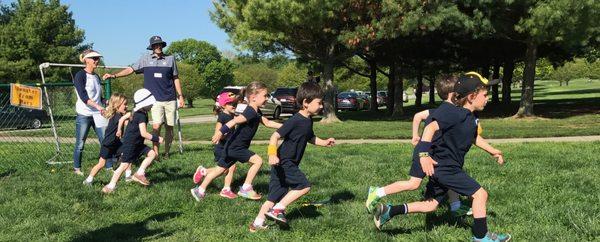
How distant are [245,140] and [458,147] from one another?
256 centimetres

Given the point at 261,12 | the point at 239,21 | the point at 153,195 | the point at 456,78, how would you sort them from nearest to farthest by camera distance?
the point at 456,78 < the point at 153,195 < the point at 261,12 < the point at 239,21

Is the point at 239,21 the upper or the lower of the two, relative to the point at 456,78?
upper

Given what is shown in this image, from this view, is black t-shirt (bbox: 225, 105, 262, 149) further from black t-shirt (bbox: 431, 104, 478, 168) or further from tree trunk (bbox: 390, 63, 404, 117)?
tree trunk (bbox: 390, 63, 404, 117)

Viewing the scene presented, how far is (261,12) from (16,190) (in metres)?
12.9

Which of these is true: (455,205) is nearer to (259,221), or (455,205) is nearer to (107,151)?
(259,221)

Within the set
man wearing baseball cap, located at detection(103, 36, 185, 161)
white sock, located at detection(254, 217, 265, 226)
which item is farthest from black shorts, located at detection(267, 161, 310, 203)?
man wearing baseball cap, located at detection(103, 36, 185, 161)

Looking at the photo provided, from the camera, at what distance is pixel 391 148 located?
37.2 feet

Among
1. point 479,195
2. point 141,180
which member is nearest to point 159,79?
point 141,180

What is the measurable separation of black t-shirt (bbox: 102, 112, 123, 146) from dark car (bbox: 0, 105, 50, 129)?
585 cm

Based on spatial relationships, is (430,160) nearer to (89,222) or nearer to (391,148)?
(89,222)

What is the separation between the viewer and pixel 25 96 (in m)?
8.84

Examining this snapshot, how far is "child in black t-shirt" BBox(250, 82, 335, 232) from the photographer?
202 inches

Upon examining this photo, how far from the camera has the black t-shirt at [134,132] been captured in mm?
7152

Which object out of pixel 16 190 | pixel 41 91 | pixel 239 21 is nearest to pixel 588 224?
pixel 16 190
